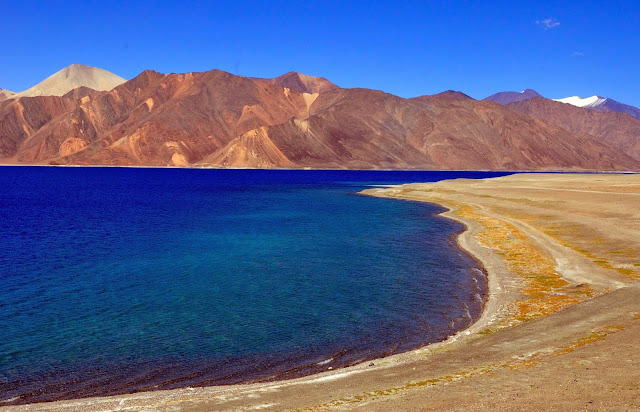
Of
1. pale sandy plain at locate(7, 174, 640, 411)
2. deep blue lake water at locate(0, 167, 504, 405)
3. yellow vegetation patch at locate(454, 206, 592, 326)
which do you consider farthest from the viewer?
yellow vegetation patch at locate(454, 206, 592, 326)

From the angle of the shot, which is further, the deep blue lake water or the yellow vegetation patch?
the yellow vegetation patch

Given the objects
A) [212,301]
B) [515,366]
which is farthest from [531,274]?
[212,301]

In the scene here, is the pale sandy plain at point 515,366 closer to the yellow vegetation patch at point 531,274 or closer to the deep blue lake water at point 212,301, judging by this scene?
the yellow vegetation patch at point 531,274

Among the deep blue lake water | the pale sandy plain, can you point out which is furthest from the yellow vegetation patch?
the deep blue lake water

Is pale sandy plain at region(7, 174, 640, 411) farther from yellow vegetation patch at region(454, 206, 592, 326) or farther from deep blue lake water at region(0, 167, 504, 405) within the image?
deep blue lake water at region(0, 167, 504, 405)

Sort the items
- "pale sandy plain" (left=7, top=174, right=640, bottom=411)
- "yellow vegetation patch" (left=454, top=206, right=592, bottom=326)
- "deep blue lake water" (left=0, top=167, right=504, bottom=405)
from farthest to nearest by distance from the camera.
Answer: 1. "yellow vegetation patch" (left=454, top=206, right=592, bottom=326)
2. "deep blue lake water" (left=0, top=167, right=504, bottom=405)
3. "pale sandy plain" (left=7, top=174, right=640, bottom=411)

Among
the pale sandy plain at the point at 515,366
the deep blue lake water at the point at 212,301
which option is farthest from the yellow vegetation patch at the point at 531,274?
the deep blue lake water at the point at 212,301

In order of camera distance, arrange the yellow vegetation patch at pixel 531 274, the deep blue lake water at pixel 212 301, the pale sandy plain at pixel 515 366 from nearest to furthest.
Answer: the pale sandy plain at pixel 515 366
the deep blue lake water at pixel 212 301
the yellow vegetation patch at pixel 531 274

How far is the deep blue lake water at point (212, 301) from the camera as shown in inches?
671

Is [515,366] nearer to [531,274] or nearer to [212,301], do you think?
[212,301]

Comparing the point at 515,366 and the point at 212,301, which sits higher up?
the point at 212,301

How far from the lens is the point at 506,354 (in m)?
15.6

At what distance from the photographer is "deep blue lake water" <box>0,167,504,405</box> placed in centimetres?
1703

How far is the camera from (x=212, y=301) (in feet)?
81.4
